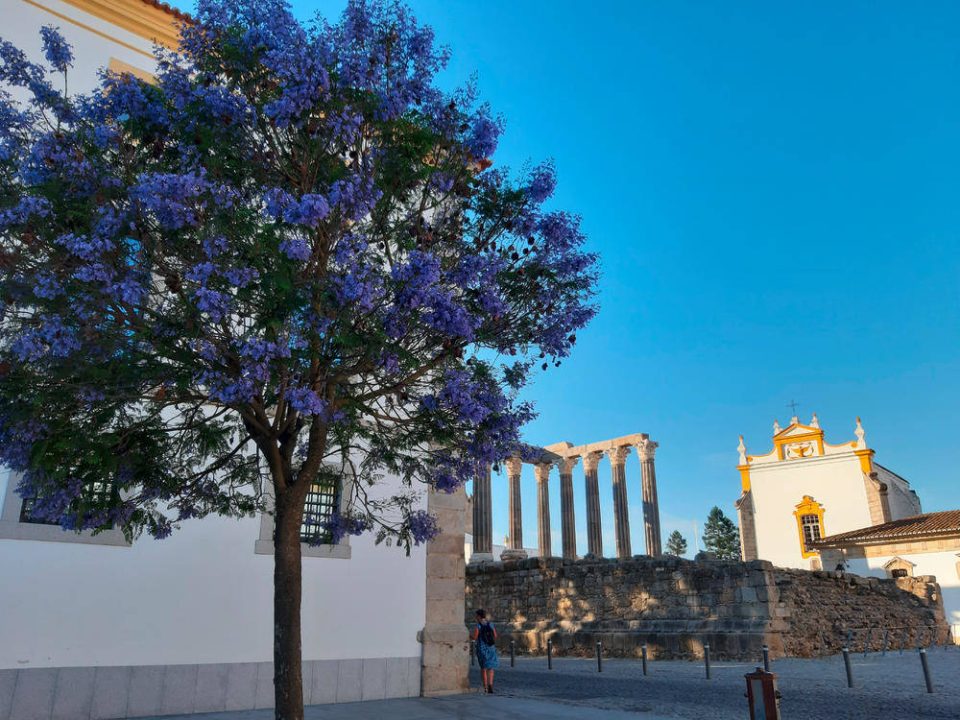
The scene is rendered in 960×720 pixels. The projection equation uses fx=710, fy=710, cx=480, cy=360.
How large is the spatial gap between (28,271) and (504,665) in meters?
15.8

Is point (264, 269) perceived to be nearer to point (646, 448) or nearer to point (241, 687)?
point (241, 687)

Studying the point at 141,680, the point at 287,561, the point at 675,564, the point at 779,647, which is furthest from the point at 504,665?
the point at 287,561

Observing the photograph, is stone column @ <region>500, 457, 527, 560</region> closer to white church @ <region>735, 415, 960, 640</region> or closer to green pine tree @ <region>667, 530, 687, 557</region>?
white church @ <region>735, 415, 960, 640</region>

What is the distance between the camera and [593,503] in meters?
33.8

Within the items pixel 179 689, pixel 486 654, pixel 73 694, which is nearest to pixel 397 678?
pixel 486 654

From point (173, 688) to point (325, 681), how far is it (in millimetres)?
2117

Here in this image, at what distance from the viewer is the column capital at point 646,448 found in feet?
107

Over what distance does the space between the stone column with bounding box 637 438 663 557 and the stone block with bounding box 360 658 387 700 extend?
72.6ft

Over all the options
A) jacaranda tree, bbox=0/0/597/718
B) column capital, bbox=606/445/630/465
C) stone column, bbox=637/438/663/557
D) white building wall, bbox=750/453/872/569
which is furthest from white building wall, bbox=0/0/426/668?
white building wall, bbox=750/453/872/569

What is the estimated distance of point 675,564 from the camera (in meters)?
19.4

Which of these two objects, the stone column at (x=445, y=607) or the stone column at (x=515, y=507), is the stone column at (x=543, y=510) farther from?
the stone column at (x=445, y=607)

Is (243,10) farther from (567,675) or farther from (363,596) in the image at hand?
(567,675)

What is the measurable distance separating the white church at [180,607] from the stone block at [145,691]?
0.04 feet

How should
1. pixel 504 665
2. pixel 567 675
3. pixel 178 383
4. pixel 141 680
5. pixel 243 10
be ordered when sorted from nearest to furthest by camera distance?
pixel 178 383 < pixel 243 10 < pixel 141 680 < pixel 567 675 < pixel 504 665
